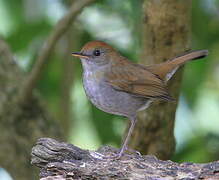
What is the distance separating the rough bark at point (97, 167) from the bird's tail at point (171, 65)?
4.24 ft

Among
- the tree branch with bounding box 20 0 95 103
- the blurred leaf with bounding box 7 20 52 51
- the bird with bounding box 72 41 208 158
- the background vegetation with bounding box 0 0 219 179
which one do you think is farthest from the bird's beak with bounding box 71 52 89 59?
the blurred leaf with bounding box 7 20 52 51

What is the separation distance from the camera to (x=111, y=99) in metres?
5.78

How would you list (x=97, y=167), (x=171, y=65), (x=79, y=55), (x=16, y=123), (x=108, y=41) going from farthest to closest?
(x=108, y=41) → (x=16, y=123) → (x=79, y=55) → (x=171, y=65) → (x=97, y=167)

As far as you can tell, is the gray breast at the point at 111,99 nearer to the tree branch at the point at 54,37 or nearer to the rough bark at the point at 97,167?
the tree branch at the point at 54,37

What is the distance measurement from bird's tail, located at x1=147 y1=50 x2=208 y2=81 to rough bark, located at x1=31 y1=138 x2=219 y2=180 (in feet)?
4.24

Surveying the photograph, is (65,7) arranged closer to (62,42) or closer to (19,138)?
(62,42)

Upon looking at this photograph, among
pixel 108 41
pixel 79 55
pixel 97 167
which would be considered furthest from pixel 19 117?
pixel 97 167

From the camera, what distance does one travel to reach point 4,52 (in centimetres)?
651

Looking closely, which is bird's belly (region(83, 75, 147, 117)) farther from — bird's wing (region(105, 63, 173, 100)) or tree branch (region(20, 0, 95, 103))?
tree branch (region(20, 0, 95, 103))

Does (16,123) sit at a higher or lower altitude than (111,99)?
lower

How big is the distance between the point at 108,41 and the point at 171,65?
132 cm

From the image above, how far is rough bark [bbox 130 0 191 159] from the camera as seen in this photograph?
17.8ft

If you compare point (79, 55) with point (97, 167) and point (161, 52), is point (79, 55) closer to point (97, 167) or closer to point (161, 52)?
point (161, 52)

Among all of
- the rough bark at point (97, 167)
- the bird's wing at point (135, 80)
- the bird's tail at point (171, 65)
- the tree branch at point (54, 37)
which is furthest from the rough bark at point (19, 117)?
the rough bark at point (97, 167)
